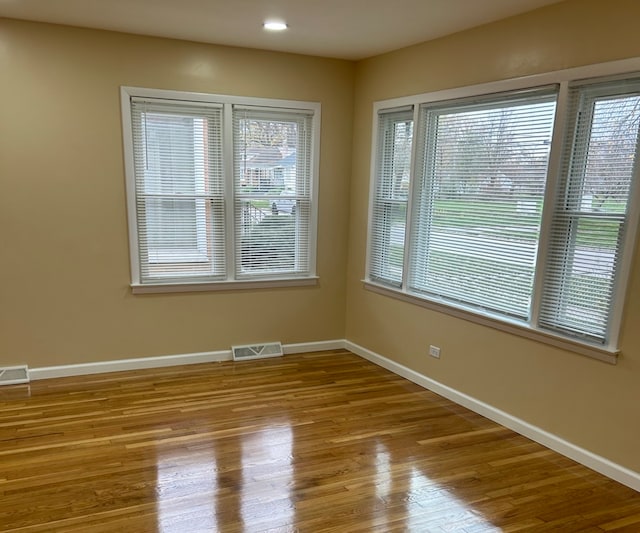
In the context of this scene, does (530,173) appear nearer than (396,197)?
Yes

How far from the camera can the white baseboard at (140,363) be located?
12.9 ft

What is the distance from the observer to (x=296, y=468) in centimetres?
275

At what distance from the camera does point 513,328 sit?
10.5ft

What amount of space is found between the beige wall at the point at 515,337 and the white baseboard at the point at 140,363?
0.80 metres

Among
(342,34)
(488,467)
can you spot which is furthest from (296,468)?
(342,34)

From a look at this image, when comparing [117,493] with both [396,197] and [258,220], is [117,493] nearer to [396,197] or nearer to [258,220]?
[258,220]

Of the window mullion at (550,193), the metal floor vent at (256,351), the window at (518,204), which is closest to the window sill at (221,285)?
the metal floor vent at (256,351)

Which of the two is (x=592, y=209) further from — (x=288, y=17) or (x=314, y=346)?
(x=314, y=346)

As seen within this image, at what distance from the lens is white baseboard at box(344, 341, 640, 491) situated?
107 inches

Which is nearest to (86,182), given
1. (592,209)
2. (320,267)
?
(320,267)

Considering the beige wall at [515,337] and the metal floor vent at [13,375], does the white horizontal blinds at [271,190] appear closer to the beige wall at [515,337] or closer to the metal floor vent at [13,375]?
the beige wall at [515,337]

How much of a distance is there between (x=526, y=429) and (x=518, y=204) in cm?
146

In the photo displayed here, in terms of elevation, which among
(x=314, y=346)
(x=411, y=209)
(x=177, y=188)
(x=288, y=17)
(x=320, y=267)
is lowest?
(x=314, y=346)

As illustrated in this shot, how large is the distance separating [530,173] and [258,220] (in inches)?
89.7
